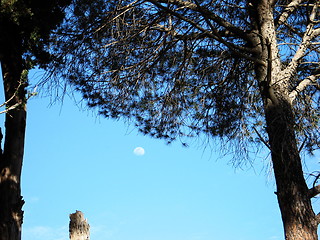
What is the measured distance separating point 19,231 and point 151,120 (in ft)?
10.1

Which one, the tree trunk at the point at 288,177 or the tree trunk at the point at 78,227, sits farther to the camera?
the tree trunk at the point at 78,227

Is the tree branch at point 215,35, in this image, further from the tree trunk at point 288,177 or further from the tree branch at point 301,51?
the tree trunk at point 288,177

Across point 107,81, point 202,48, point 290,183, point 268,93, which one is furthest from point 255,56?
point 107,81

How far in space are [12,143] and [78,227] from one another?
1.74 m

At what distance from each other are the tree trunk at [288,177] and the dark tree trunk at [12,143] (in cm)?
363

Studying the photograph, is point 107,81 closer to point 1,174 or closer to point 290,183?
point 1,174

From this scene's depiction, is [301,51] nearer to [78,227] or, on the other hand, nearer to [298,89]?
[298,89]

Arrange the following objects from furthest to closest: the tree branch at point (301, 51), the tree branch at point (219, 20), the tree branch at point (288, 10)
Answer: the tree branch at point (288, 10) < the tree branch at point (219, 20) < the tree branch at point (301, 51)

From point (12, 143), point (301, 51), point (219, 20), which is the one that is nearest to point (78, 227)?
point (12, 143)

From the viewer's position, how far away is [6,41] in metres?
6.79

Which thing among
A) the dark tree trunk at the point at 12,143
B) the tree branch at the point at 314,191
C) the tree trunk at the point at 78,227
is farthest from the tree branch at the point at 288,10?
the tree trunk at the point at 78,227

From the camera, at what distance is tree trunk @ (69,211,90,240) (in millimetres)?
6203

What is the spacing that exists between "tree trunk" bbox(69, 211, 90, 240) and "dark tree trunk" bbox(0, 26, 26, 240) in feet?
2.56

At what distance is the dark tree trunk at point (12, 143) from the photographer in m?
6.05
